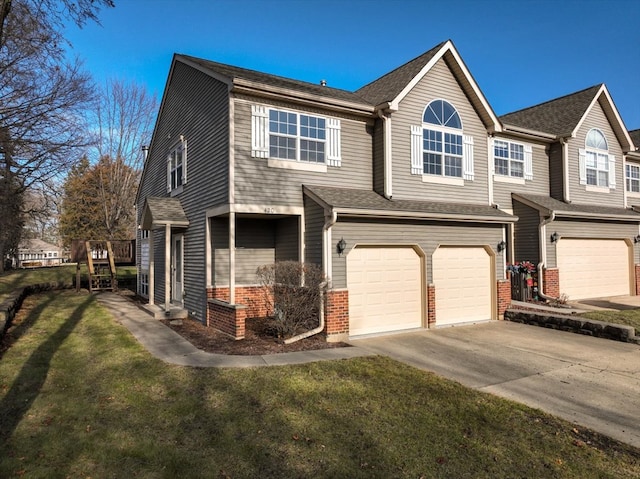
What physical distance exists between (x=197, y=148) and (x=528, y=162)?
12302 millimetres

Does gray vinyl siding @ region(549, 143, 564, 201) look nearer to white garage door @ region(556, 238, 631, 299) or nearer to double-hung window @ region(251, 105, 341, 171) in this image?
white garage door @ region(556, 238, 631, 299)

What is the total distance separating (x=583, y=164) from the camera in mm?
16516

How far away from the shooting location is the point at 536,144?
627 inches

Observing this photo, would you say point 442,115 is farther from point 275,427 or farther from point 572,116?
point 275,427

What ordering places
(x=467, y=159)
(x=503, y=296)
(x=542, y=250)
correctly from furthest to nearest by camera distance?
1. (x=542, y=250)
2. (x=467, y=159)
3. (x=503, y=296)

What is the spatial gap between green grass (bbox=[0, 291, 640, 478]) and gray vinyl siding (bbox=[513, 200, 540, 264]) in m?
9.79

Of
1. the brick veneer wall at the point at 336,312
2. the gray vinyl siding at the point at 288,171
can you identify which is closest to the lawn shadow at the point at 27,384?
the gray vinyl siding at the point at 288,171

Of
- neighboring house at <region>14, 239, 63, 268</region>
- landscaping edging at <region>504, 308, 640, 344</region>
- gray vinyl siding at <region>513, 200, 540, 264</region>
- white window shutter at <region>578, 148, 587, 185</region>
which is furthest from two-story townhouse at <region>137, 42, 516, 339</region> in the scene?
neighboring house at <region>14, 239, 63, 268</region>

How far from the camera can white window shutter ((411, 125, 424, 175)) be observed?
11719 mm

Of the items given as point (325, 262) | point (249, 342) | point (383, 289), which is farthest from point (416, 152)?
point (249, 342)

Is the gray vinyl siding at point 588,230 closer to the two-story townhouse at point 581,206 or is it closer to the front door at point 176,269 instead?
the two-story townhouse at point 581,206

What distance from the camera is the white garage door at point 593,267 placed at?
15.0m

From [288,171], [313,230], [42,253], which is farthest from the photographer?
[42,253]

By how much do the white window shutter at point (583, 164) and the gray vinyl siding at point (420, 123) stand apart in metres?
6.25
